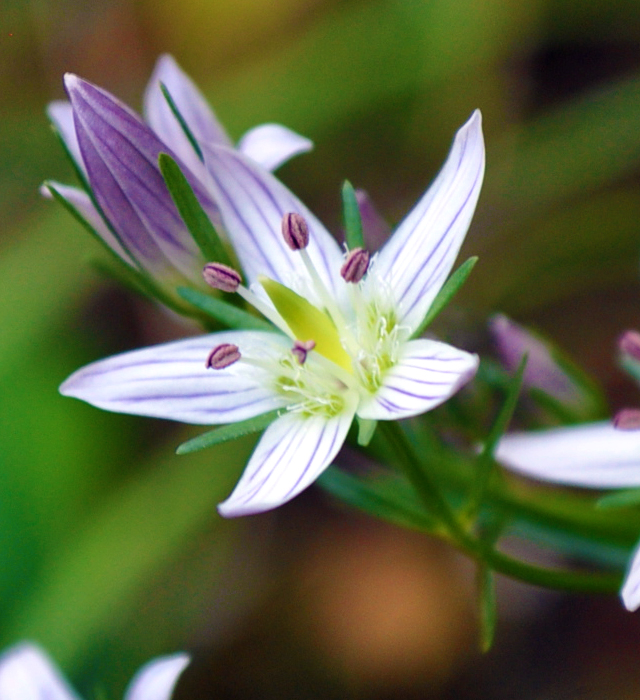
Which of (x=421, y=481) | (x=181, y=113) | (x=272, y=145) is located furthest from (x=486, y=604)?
Result: (x=181, y=113)

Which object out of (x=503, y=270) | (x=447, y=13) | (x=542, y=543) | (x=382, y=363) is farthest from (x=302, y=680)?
(x=447, y=13)

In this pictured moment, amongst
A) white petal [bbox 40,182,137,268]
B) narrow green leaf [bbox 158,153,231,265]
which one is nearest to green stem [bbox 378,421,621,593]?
narrow green leaf [bbox 158,153,231,265]

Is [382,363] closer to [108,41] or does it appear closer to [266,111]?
[266,111]

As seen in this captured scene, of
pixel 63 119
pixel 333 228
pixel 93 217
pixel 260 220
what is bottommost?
pixel 333 228

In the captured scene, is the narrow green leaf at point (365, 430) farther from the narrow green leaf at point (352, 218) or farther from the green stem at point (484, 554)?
the narrow green leaf at point (352, 218)

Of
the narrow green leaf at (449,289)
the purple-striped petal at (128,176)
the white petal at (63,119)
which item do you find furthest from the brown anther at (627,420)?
the white petal at (63,119)

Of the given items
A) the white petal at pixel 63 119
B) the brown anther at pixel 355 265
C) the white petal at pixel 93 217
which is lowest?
the brown anther at pixel 355 265

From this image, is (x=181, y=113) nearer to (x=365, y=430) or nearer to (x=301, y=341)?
(x=301, y=341)
